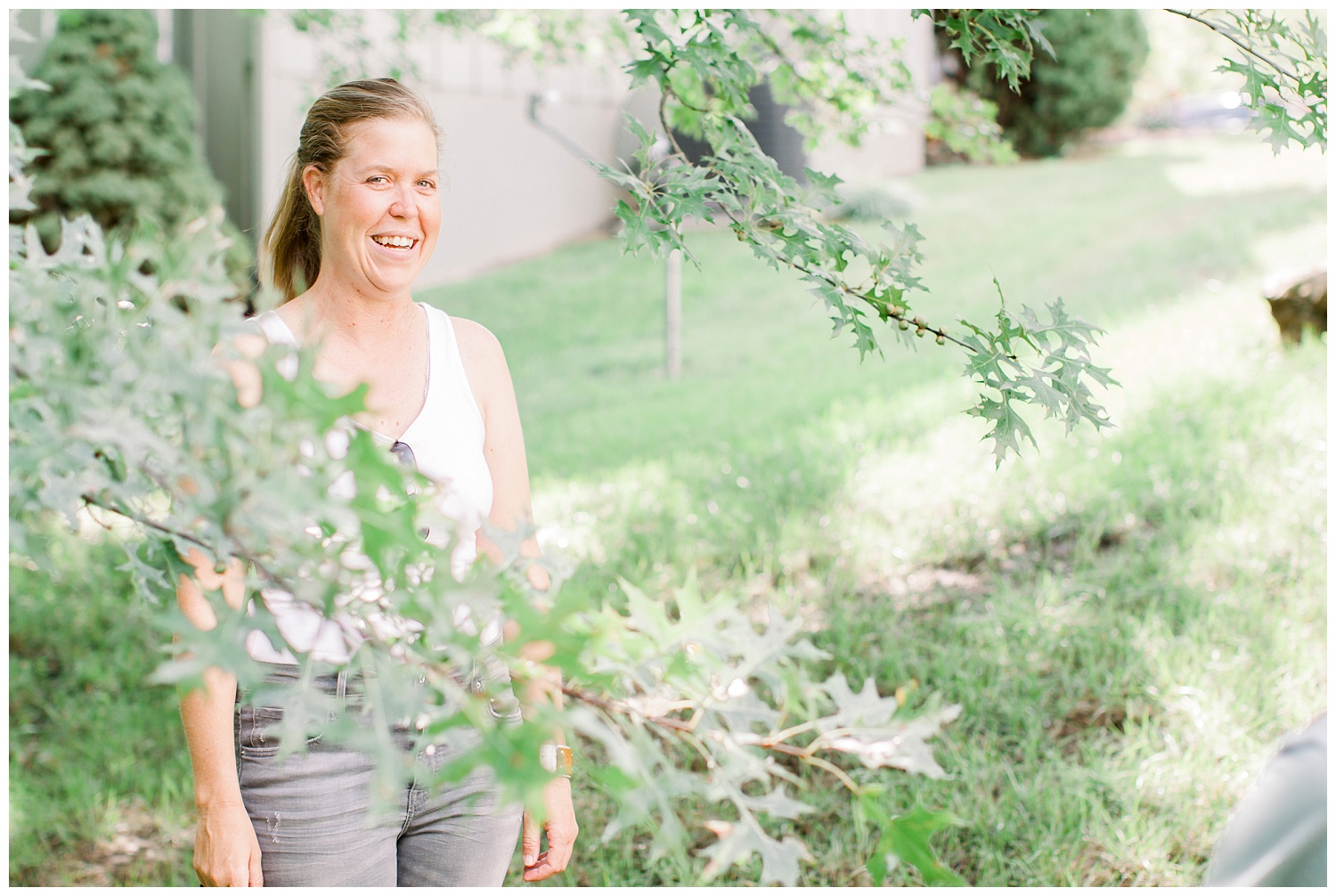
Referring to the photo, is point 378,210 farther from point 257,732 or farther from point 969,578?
point 969,578

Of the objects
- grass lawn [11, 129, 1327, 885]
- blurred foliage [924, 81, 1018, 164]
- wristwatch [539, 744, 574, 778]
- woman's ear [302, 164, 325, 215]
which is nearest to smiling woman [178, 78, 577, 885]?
woman's ear [302, 164, 325, 215]

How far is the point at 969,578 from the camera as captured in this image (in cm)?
399

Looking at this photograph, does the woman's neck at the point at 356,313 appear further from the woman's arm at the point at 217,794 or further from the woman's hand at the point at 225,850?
the woman's hand at the point at 225,850

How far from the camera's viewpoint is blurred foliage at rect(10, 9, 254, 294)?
8.20 metres

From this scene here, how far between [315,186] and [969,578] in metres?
2.94

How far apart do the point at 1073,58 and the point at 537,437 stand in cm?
1238

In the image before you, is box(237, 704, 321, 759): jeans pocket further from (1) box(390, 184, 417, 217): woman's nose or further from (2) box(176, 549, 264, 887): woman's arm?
(1) box(390, 184, 417, 217): woman's nose

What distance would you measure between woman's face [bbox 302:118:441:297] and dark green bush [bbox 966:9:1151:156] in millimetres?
14465

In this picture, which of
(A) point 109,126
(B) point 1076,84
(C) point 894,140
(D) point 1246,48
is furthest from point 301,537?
(C) point 894,140

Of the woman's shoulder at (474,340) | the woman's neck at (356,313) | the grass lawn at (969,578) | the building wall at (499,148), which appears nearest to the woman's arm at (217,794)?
the woman's neck at (356,313)

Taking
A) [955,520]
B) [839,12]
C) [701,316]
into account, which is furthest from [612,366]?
Answer: [839,12]

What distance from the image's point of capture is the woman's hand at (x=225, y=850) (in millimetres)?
1657

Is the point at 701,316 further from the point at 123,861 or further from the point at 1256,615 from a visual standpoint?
the point at 123,861

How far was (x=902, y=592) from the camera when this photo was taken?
3934 mm
